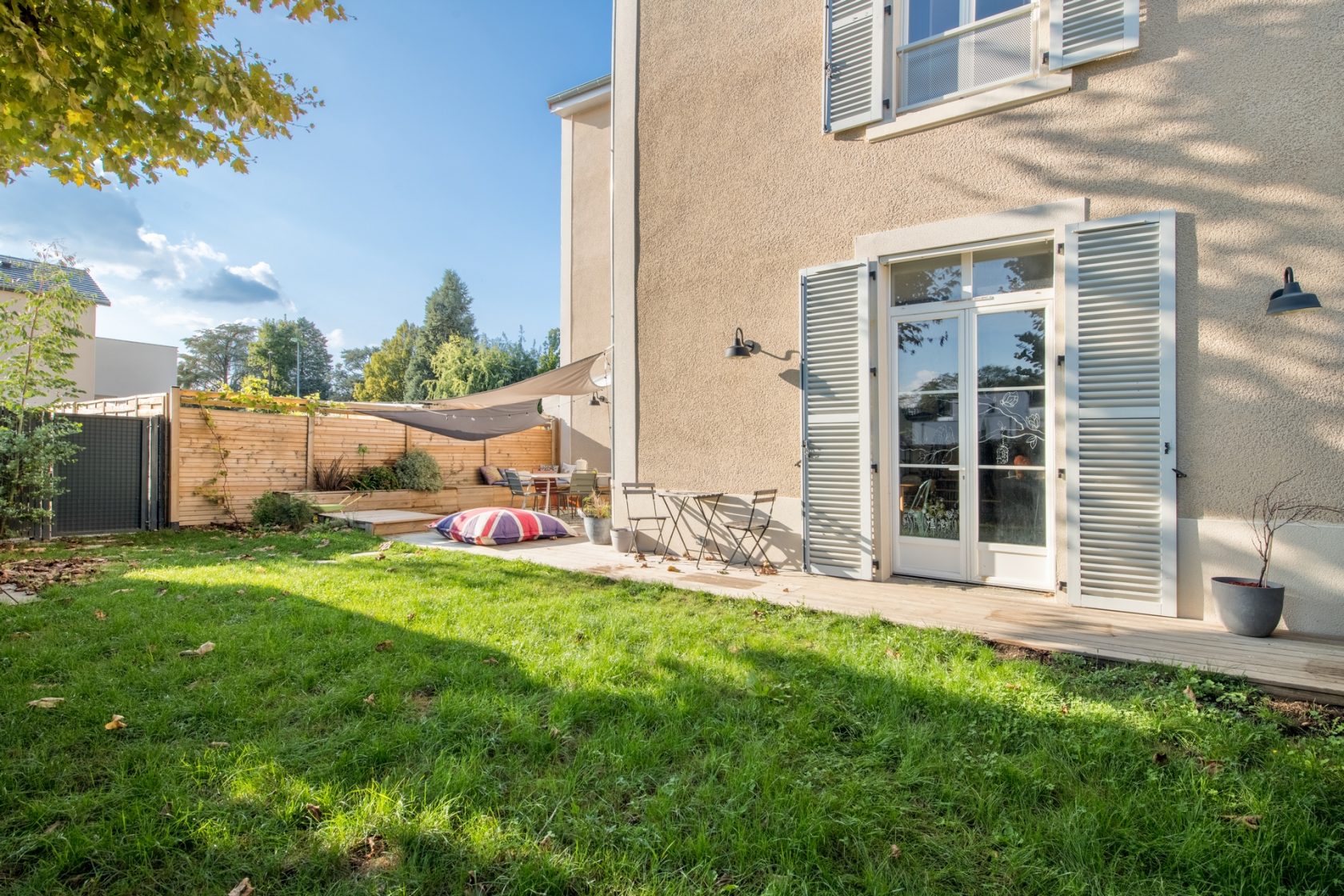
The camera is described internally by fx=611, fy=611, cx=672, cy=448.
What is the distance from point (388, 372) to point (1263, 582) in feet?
136

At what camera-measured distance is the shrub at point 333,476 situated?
36.6ft

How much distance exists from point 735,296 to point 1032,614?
159 inches

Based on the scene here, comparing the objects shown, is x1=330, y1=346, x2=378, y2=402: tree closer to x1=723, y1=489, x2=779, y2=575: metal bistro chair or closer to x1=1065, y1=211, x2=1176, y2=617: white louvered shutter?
x1=723, y1=489, x2=779, y2=575: metal bistro chair

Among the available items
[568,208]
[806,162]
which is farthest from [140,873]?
[568,208]

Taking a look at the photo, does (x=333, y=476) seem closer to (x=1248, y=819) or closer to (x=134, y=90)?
(x=134, y=90)

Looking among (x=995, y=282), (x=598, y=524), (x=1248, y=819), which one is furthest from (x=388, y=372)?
(x=1248, y=819)

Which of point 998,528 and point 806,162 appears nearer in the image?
point 998,528

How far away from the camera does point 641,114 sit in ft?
24.1

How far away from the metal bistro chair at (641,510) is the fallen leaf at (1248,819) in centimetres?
536

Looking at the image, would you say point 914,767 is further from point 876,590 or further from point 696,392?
point 696,392

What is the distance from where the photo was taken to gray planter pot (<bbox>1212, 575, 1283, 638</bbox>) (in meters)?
3.83

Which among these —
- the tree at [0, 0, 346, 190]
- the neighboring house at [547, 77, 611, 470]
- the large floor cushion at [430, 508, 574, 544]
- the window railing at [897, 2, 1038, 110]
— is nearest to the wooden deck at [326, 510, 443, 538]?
the large floor cushion at [430, 508, 574, 544]

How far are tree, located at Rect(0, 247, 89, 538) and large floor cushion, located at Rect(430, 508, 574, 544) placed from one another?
4.77 metres

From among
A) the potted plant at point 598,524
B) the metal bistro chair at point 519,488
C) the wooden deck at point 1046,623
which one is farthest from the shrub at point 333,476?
the wooden deck at point 1046,623
